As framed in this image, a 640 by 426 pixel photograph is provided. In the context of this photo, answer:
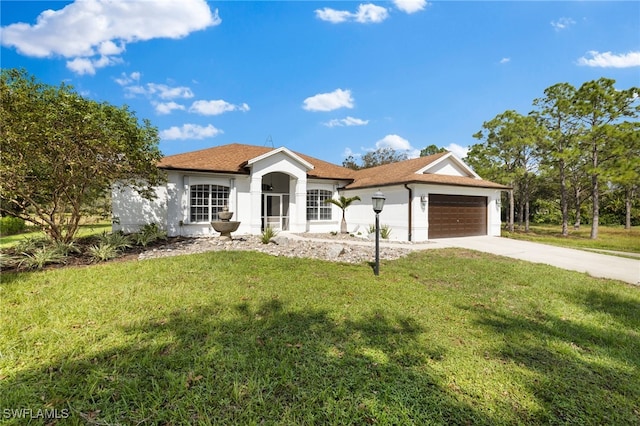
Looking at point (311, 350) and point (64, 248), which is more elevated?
point (64, 248)

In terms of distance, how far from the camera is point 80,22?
8.05 m

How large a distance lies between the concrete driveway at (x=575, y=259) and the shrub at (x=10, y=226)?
26.6 meters

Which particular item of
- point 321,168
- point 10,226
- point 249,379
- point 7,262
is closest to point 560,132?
point 321,168

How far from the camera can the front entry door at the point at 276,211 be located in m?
16.9

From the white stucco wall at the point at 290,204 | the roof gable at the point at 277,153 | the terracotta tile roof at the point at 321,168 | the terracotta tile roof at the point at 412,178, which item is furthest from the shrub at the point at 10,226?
the terracotta tile roof at the point at 412,178

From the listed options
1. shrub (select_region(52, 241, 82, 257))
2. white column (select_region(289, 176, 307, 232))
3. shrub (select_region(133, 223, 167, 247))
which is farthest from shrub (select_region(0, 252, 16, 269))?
white column (select_region(289, 176, 307, 232))

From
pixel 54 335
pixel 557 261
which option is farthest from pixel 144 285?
pixel 557 261

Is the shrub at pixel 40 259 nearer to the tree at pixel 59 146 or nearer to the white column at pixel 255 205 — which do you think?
the tree at pixel 59 146

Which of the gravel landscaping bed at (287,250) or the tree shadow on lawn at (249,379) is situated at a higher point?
the gravel landscaping bed at (287,250)

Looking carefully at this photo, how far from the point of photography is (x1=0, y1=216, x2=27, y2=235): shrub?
55.0 feet

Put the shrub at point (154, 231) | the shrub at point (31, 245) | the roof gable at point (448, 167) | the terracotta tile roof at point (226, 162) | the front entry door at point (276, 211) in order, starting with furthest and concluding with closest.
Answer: the front entry door at point (276, 211)
the roof gable at point (448, 167)
the terracotta tile roof at point (226, 162)
the shrub at point (154, 231)
the shrub at point (31, 245)

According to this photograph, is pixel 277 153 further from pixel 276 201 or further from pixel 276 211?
pixel 276 211

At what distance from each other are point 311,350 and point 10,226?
23683 millimetres

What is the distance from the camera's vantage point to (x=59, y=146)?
777 centimetres
